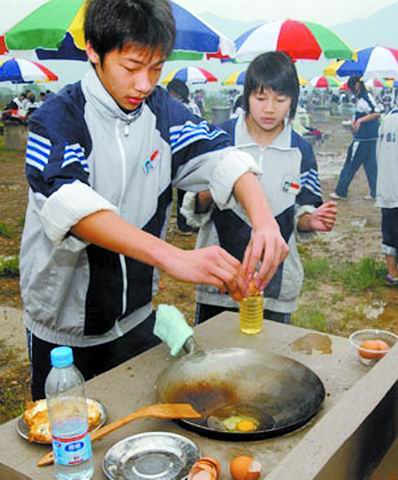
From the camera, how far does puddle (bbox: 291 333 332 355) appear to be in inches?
74.7

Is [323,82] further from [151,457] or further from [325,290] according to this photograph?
[151,457]

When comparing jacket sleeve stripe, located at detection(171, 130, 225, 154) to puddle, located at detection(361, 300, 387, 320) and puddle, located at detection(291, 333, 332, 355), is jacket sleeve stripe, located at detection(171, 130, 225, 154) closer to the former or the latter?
puddle, located at detection(291, 333, 332, 355)

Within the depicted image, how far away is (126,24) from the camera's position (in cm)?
155

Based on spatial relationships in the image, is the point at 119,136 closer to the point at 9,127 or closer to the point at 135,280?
the point at 135,280

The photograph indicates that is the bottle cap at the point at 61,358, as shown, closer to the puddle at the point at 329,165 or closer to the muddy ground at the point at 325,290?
the muddy ground at the point at 325,290

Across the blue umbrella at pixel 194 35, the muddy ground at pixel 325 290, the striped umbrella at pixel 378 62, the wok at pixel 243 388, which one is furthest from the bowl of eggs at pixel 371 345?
the striped umbrella at pixel 378 62

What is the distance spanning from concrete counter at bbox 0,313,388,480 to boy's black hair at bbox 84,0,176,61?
947mm

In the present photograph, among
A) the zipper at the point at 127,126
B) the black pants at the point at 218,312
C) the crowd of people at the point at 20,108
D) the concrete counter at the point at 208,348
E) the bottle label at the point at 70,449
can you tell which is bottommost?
the crowd of people at the point at 20,108

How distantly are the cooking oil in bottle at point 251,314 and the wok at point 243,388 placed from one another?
0.26 metres

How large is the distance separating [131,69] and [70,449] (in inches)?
39.4

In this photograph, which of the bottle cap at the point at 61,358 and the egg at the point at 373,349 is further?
the egg at the point at 373,349

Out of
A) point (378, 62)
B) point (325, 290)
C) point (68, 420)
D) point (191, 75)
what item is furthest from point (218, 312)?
point (191, 75)

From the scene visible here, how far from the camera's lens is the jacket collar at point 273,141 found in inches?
107

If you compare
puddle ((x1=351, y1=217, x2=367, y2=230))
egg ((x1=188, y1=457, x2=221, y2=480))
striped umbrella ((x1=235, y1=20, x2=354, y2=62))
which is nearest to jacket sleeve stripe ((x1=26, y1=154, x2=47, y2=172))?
egg ((x1=188, y1=457, x2=221, y2=480))
